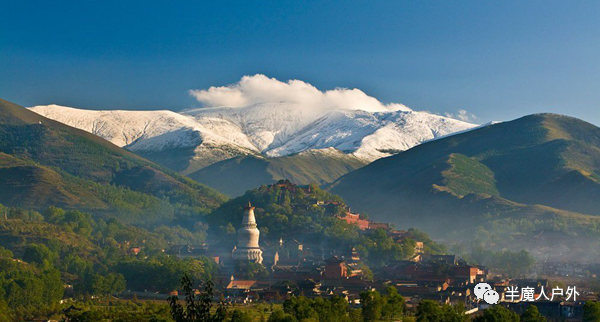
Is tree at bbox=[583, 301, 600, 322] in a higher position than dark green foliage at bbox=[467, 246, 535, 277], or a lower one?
lower

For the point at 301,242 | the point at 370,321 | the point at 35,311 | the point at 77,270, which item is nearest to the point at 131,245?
the point at 301,242

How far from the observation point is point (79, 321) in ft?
333

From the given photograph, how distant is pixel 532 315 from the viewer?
10662 cm

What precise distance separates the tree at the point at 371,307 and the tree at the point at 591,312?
1996 centimetres

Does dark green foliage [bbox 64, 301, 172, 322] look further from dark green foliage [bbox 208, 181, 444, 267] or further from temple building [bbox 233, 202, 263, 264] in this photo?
dark green foliage [bbox 208, 181, 444, 267]

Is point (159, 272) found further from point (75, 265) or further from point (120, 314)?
point (120, 314)

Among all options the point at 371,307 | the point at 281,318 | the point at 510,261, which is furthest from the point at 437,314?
the point at 510,261

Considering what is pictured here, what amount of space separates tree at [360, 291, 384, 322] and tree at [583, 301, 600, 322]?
1996cm

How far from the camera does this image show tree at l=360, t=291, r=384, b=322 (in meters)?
110

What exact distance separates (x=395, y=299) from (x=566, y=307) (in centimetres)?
1774

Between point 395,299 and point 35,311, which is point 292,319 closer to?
point 395,299

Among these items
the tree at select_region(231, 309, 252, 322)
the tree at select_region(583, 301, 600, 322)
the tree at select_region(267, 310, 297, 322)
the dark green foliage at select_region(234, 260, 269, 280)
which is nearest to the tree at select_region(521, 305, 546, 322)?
the tree at select_region(583, 301, 600, 322)

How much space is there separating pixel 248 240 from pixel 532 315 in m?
74.4

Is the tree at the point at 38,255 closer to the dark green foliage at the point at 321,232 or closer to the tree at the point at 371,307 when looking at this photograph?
the dark green foliage at the point at 321,232
